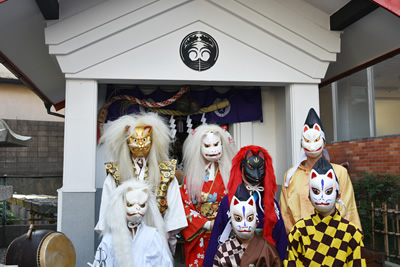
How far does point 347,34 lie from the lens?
6199 mm

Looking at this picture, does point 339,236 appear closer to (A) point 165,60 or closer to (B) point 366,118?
(A) point 165,60

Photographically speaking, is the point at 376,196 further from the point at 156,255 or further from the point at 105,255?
the point at 105,255

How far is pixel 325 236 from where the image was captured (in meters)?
3.25

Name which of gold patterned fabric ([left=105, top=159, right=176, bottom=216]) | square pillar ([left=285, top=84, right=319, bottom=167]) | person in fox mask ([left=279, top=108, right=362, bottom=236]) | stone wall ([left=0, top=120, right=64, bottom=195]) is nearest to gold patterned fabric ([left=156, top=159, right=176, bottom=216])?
gold patterned fabric ([left=105, top=159, right=176, bottom=216])

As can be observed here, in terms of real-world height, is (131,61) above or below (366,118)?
above

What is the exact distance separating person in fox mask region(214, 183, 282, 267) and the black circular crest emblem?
2519mm

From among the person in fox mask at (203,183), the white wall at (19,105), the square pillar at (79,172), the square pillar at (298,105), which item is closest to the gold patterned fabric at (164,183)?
the person in fox mask at (203,183)

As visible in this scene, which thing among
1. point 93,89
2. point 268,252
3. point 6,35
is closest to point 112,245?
point 268,252

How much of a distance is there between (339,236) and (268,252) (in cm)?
61

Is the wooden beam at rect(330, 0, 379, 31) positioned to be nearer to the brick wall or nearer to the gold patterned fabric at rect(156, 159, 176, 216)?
the brick wall

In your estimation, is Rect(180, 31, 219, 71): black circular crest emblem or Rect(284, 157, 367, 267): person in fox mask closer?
Rect(284, 157, 367, 267): person in fox mask

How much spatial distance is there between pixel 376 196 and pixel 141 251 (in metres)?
3.95

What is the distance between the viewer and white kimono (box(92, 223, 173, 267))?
3.67 metres

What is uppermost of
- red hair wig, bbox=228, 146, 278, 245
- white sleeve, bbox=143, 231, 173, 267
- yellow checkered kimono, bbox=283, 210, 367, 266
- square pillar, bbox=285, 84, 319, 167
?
square pillar, bbox=285, 84, 319, 167
